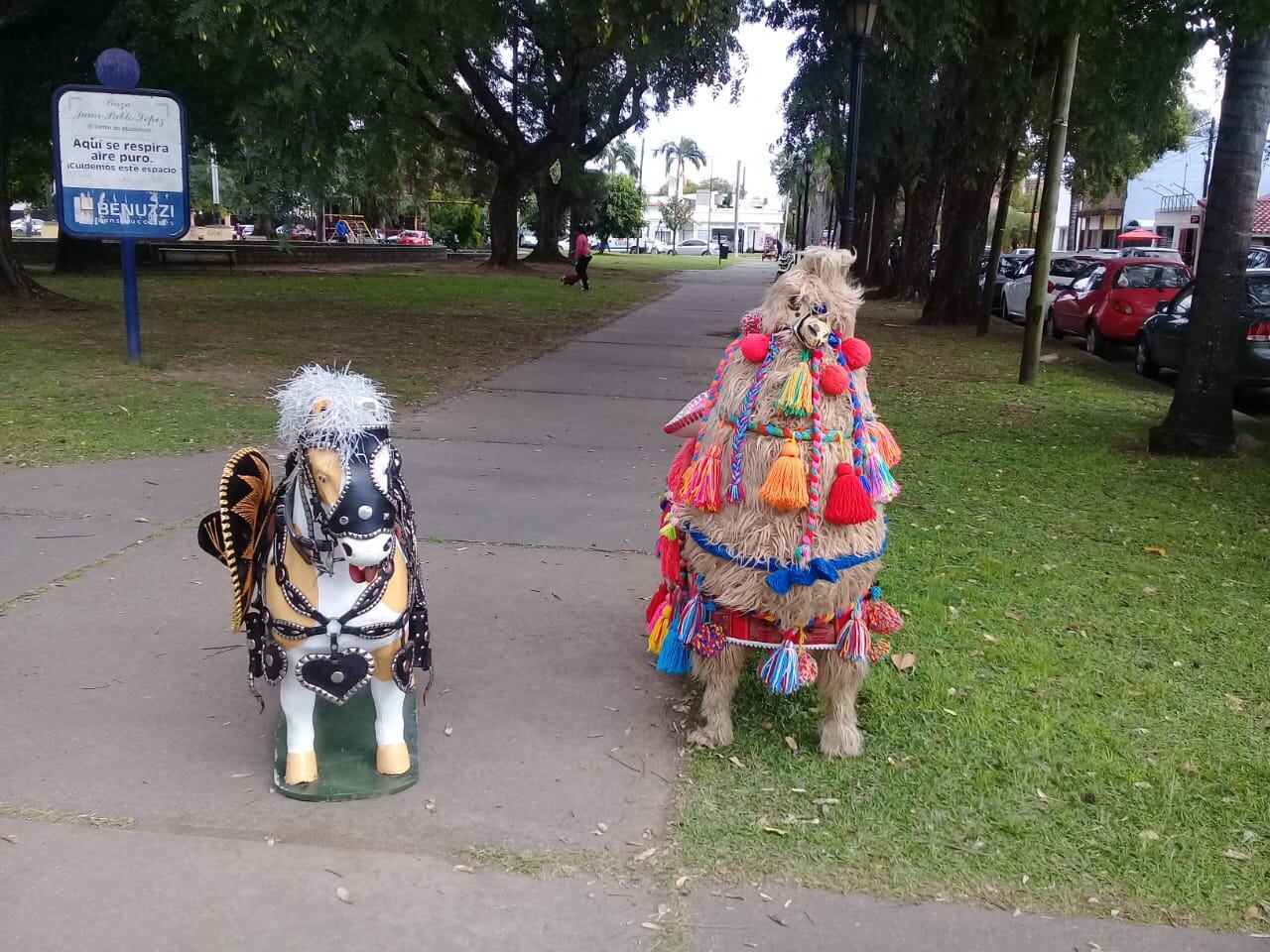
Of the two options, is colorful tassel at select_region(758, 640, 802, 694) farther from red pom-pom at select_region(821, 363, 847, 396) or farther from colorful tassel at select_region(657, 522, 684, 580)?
red pom-pom at select_region(821, 363, 847, 396)

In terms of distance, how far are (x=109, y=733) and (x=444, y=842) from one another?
4.50 feet

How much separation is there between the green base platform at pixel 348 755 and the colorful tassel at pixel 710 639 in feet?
3.37

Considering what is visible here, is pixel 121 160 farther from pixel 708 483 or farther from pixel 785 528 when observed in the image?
pixel 785 528

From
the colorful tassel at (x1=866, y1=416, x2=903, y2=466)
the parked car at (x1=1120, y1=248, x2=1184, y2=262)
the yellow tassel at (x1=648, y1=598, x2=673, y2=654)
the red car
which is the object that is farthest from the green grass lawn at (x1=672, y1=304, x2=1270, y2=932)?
the parked car at (x1=1120, y1=248, x2=1184, y2=262)

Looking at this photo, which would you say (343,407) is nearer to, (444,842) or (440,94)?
(444,842)

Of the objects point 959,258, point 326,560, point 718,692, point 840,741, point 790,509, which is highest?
point 959,258

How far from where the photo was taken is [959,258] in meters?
18.9

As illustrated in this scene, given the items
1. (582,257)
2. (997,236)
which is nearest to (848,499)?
(997,236)

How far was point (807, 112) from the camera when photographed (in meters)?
13.3

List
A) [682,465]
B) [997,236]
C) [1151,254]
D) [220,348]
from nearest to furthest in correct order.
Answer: [682,465], [220,348], [997,236], [1151,254]

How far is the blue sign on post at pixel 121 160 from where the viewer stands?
10.3 meters

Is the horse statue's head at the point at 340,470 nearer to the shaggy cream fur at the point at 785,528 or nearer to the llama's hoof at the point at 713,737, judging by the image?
the shaggy cream fur at the point at 785,528

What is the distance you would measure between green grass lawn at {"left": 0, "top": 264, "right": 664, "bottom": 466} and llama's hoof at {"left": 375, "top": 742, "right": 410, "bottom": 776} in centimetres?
499

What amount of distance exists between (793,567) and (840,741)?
27.3 inches
